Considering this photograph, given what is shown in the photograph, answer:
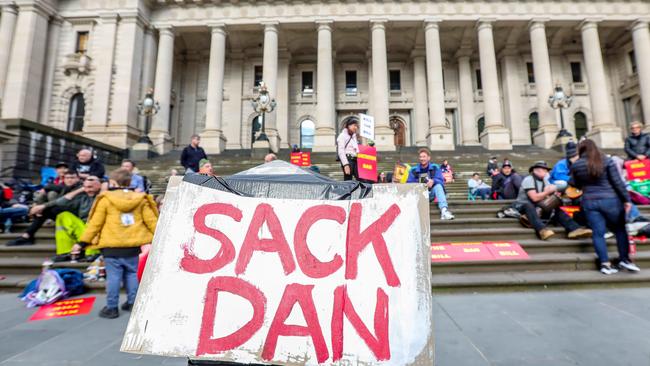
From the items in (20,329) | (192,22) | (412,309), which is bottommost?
(20,329)

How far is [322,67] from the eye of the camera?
757 inches

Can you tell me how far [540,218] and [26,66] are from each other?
24619mm

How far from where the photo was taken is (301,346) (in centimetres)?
146

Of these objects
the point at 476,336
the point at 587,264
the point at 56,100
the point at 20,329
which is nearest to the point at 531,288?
the point at 587,264

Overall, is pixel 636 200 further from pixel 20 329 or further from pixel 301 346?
pixel 20 329

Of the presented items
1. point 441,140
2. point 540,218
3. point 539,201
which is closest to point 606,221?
point 539,201

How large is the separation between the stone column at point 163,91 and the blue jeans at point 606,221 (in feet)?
62.6

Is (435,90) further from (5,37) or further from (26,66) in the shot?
(5,37)

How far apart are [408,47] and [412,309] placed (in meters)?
25.5

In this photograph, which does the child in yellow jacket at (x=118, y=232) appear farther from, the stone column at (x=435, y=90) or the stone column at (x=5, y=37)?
the stone column at (x=5, y=37)

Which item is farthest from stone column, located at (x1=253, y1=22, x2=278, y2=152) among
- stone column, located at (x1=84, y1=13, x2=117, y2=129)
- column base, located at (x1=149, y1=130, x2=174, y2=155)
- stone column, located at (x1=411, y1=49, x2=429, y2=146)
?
stone column, located at (x1=411, y1=49, x2=429, y2=146)

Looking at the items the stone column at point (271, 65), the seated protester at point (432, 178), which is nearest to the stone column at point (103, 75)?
the stone column at point (271, 65)

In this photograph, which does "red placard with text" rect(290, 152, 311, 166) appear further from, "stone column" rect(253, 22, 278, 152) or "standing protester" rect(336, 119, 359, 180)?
"standing protester" rect(336, 119, 359, 180)

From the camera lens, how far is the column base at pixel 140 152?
1648cm
